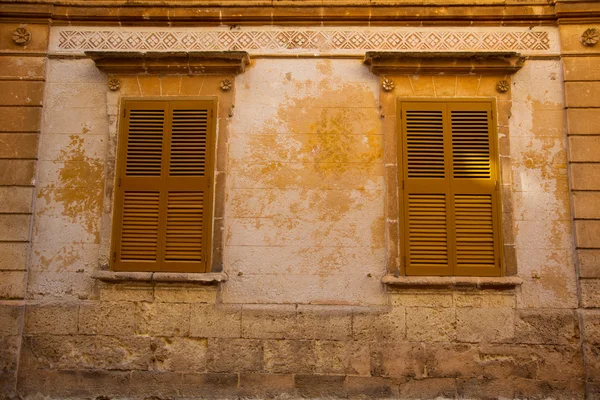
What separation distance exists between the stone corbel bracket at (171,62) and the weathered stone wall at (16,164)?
0.83m

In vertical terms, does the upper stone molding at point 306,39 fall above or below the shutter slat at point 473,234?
above

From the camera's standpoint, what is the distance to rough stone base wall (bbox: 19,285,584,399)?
5.96m

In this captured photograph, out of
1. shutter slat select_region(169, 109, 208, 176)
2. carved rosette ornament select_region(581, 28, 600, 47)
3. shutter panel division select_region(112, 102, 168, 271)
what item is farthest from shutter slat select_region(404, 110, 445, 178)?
shutter panel division select_region(112, 102, 168, 271)

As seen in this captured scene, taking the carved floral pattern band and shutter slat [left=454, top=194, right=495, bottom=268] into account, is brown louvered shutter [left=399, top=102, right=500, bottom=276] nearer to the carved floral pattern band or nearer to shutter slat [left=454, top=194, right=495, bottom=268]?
shutter slat [left=454, top=194, right=495, bottom=268]

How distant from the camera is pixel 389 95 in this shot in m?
6.51

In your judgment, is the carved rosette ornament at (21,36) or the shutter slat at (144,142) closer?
the shutter slat at (144,142)

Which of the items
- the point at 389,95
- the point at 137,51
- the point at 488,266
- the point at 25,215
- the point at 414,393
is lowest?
the point at 414,393

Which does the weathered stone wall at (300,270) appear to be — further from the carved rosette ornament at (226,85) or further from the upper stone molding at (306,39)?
the upper stone molding at (306,39)

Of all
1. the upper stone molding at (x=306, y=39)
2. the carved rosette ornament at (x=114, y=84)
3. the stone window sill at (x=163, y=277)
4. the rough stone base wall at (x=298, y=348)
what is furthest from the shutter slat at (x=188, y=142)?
the rough stone base wall at (x=298, y=348)

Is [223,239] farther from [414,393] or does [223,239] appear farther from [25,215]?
[414,393]

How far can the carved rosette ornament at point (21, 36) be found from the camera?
6.68m

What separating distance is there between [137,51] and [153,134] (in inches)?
41.6

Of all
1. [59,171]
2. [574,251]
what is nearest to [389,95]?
[574,251]

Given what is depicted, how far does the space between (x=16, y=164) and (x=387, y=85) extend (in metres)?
4.51
